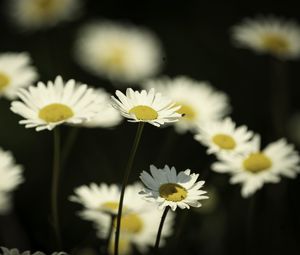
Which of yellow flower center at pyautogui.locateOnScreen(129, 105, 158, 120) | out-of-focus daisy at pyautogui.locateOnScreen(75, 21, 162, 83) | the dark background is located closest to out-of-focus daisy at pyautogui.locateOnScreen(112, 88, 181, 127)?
yellow flower center at pyautogui.locateOnScreen(129, 105, 158, 120)

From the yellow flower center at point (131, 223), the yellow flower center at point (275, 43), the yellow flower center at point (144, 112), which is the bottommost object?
the yellow flower center at point (131, 223)

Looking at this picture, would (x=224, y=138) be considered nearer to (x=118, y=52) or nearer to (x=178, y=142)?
(x=178, y=142)

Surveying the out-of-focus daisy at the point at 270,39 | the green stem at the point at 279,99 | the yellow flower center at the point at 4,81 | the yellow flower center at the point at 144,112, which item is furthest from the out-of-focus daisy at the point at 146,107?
the out-of-focus daisy at the point at 270,39

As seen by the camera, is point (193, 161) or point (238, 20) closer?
point (193, 161)

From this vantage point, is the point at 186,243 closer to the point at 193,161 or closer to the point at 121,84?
the point at 193,161

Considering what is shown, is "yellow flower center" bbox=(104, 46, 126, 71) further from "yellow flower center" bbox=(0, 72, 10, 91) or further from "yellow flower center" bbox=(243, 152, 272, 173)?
"yellow flower center" bbox=(243, 152, 272, 173)

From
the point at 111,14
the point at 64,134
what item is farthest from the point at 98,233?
the point at 111,14

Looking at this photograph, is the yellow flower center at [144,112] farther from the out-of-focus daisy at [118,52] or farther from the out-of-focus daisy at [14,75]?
the out-of-focus daisy at [118,52]
